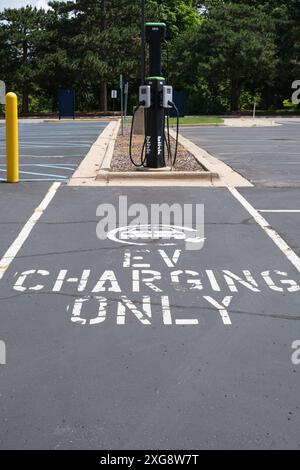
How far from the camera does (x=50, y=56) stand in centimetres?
5269

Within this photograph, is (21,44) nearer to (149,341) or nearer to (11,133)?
(11,133)

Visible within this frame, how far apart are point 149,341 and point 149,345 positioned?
72mm

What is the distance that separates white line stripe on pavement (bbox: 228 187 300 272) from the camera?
6.78m

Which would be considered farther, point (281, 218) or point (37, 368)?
point (281, 218)

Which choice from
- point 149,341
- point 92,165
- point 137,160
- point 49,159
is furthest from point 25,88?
point 149,341

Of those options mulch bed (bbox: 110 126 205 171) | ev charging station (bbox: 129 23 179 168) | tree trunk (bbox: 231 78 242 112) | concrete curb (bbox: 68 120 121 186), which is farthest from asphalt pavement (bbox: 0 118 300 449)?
tree trunk (bbox: 231 78 242 112)

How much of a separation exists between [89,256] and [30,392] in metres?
3.11

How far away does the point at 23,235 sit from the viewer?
782 centimetres

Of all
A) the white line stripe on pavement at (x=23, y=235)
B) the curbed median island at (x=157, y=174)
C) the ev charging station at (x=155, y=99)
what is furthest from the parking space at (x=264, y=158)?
the white line stripe on pavement at (x=23, y=235)

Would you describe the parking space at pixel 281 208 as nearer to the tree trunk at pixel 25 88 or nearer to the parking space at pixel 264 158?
the parking space at pixel 264 158

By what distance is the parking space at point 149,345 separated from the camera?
342cm

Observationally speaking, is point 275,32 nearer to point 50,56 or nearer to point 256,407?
point 50,56

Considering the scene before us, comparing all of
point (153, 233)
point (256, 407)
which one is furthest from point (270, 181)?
A: point (256, 407)
